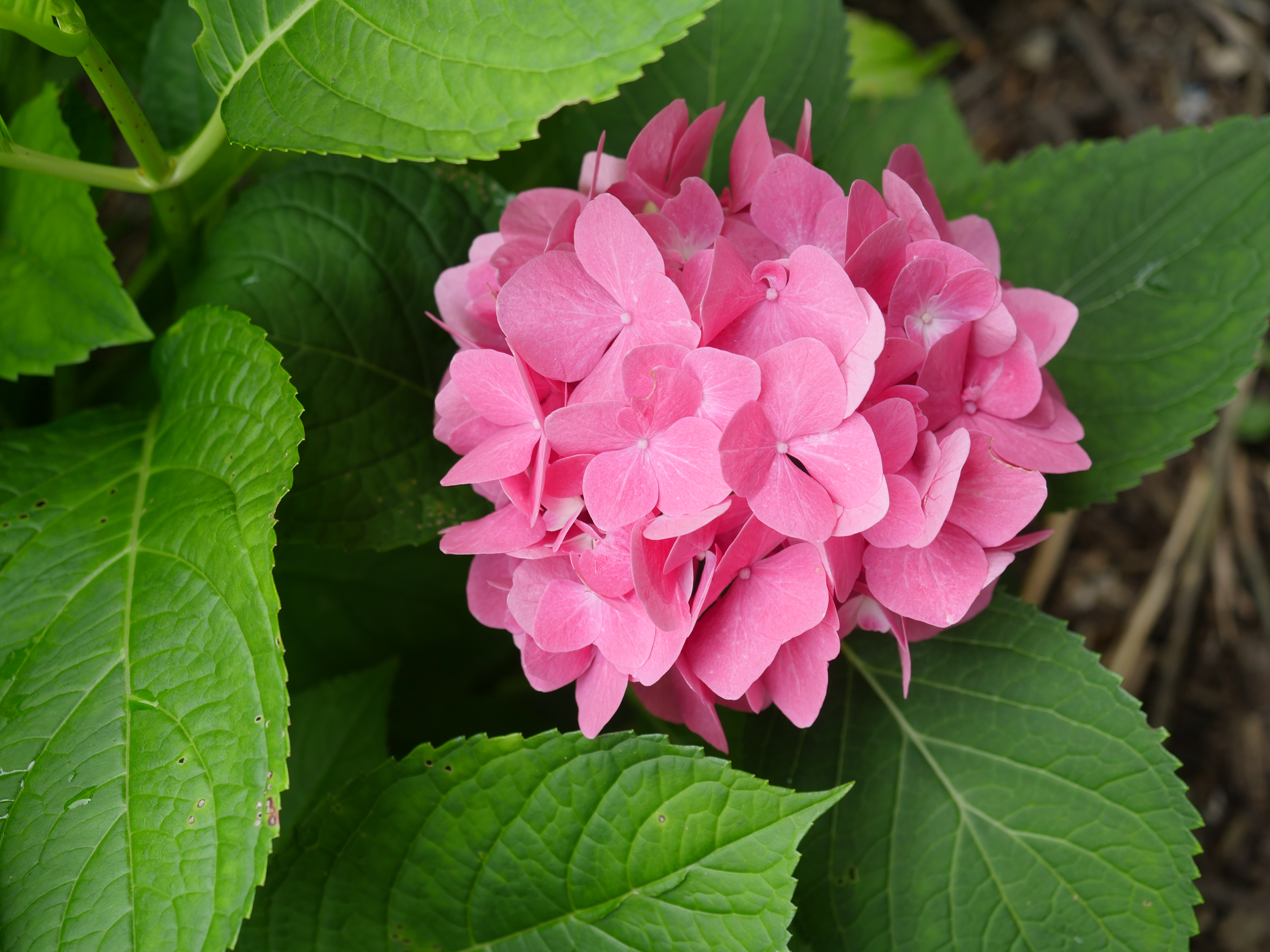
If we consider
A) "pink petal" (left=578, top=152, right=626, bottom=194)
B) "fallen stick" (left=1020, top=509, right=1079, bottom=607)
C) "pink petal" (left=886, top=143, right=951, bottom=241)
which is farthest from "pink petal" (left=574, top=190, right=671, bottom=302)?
"fallen stick" (left=1020, top=509, right=1079, bottom=607)

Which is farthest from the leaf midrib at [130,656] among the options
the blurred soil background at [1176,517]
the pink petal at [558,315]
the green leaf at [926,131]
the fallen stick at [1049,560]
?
the fallen stick at [1049,560]

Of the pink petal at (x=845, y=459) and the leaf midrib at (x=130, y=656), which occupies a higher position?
the pink petal at (x=845, y=459)

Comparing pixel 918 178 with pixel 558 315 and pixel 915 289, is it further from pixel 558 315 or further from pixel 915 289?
pixel 558 315

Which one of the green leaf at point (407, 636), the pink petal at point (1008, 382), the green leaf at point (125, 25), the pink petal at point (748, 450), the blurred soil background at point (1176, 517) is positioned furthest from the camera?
the blurred soil background at point (1176, 517)

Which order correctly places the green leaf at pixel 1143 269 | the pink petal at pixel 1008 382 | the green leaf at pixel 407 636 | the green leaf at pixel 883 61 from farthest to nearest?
the green leaf at pixel 883 61, the green leaf at pixel 407 636, the green leaf at pixel 1143 269, the pink petal at pixel 1008 382

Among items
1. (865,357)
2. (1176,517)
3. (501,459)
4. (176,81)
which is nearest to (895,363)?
(865,357)

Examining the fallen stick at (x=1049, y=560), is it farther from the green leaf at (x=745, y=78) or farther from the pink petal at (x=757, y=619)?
the pink petal at (x=757, y=619)

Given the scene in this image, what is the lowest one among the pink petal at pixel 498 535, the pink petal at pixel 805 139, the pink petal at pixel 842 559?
the pink petal at pixel 842 559

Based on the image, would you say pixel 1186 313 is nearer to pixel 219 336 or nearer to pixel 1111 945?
pixel 1111 945
